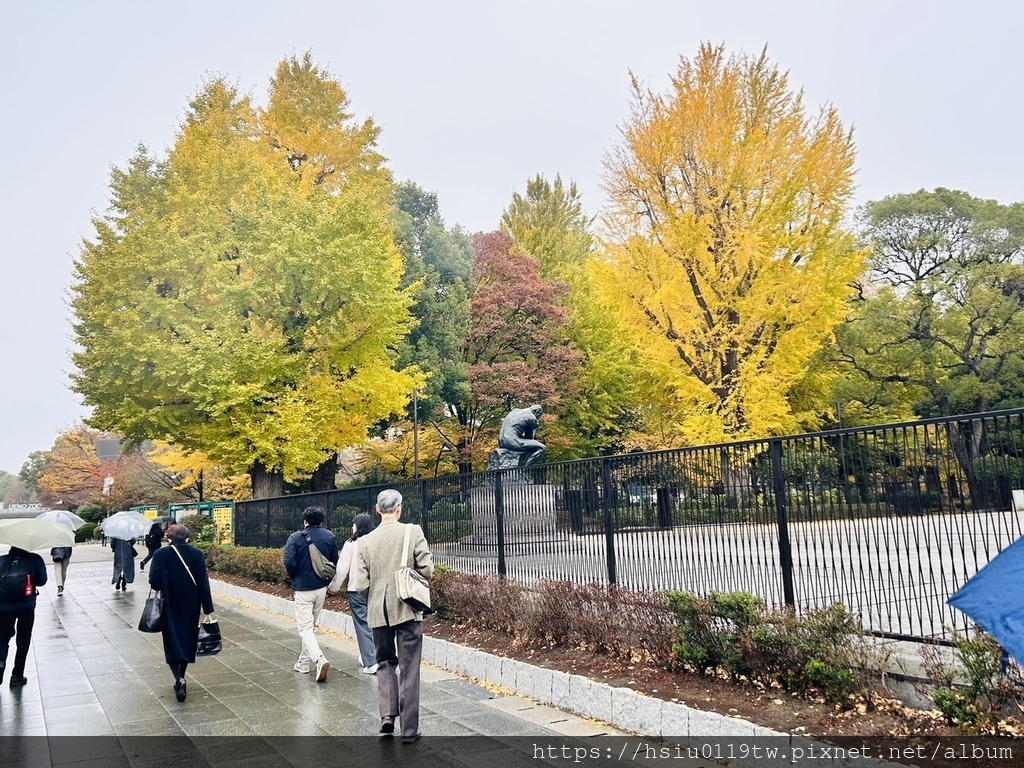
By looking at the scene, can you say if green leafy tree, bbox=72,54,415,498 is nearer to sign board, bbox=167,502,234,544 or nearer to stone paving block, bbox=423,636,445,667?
sign board, bbox=167,502,234,544

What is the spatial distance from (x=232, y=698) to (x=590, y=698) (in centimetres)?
377

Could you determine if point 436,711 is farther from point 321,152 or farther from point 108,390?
point 321,152

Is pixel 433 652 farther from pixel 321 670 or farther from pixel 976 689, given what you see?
pixel 976 689

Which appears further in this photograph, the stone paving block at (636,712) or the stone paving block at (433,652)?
the stone paving block at (433,652)

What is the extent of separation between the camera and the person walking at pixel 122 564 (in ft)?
58.9

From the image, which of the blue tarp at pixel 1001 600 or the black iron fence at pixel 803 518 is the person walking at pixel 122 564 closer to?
the black iron fence at pixel 803 518

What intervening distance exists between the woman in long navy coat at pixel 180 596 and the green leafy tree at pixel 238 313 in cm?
1180

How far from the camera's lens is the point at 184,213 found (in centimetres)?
2097

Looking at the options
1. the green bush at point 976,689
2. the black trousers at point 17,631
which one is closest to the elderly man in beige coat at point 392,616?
the green bush at point 976,689

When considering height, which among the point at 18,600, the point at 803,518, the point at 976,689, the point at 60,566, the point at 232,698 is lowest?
the point at 232,698

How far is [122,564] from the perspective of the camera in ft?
58.8

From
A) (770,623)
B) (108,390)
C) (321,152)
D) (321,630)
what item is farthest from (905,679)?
(321,152)

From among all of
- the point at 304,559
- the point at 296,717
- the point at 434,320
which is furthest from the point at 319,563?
the point at 434,320

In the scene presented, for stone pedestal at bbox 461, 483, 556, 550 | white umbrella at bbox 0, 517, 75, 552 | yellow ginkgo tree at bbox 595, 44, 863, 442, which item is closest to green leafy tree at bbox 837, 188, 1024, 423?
yellow ginkgo tree at bbox 595, 44, 863, 442
